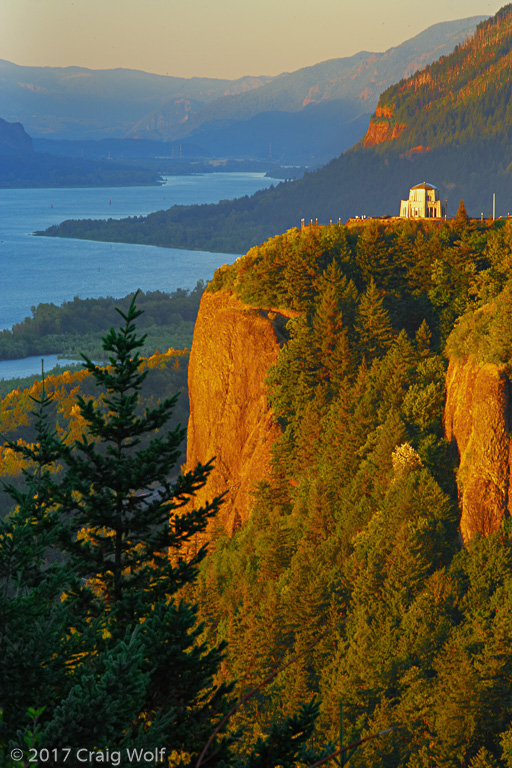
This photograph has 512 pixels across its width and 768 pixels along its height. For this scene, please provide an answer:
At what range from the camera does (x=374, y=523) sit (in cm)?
4612

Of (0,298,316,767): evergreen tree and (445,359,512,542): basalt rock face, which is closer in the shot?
(0,298,316,767): evergreen tree

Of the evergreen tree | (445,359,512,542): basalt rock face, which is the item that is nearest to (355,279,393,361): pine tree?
(445,359,512,542): basalt rock face

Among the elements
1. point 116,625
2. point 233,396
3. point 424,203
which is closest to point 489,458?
point 233,396

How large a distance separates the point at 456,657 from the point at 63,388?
81.5m

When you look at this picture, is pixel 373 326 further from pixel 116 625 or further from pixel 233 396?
pixel 116 625

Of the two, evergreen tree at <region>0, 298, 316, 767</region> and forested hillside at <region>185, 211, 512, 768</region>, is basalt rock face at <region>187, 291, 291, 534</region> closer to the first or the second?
forested hillside at <region>185, 211, 512, 768</region>

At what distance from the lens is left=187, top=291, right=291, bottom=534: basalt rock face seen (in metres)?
58.8

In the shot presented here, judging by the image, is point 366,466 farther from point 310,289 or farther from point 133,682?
point 133,682

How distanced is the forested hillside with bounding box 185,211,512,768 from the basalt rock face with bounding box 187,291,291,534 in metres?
1.27

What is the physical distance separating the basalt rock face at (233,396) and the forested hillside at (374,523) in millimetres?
1273

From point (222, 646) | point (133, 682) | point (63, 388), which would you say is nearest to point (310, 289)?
point (222, 646)

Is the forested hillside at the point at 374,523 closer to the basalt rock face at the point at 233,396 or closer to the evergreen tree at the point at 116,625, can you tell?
the basalt rock face at the point at 233,396

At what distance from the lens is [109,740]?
11906mm

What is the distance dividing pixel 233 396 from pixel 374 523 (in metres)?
18.3
